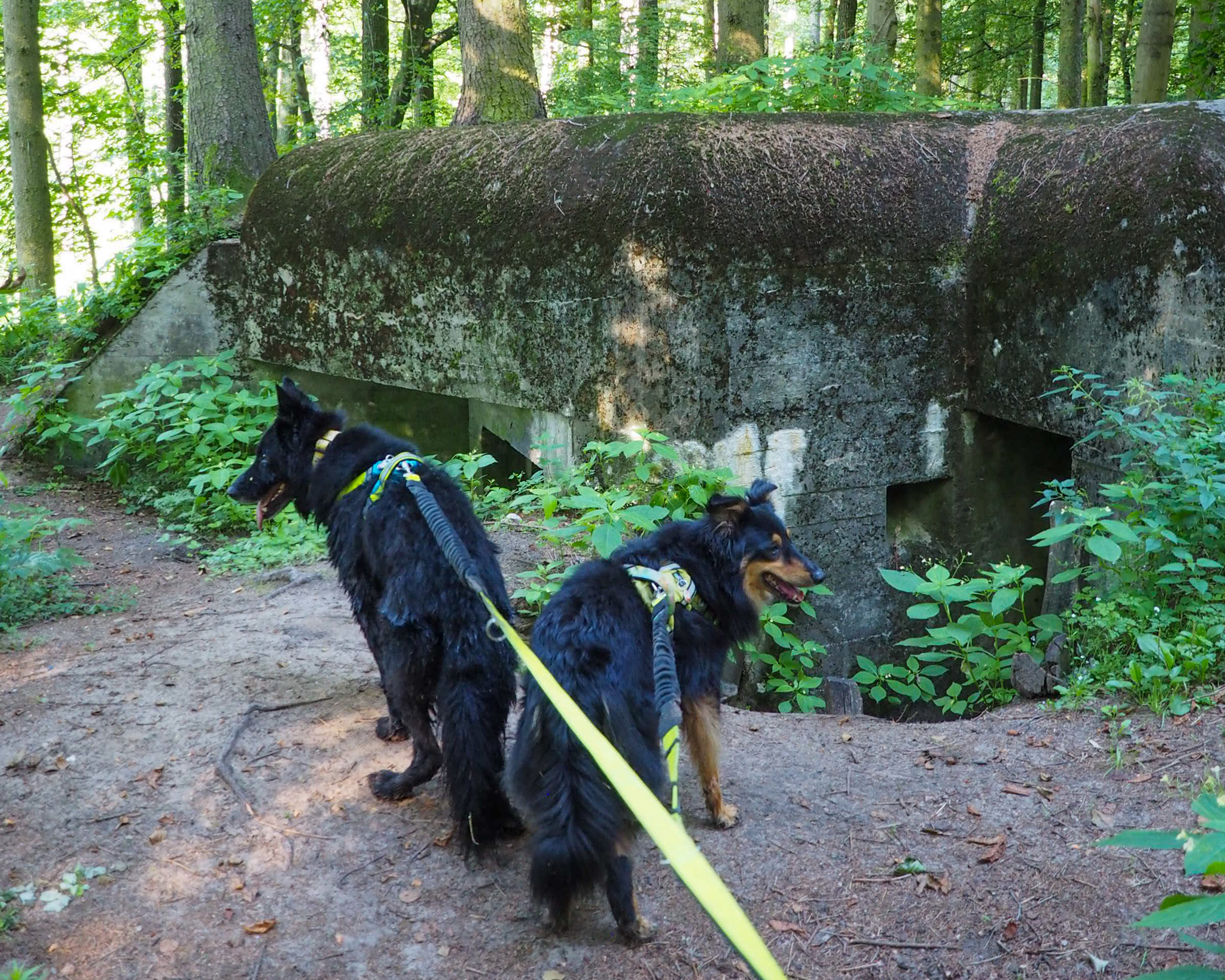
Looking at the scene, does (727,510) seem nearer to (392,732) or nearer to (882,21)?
(392,732)

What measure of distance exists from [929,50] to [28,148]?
1222 cm

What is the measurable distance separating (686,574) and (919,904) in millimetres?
1406

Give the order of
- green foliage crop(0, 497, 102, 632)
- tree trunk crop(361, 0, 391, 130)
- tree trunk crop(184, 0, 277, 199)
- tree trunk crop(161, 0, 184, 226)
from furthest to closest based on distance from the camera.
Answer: tree trunk crop(361, 0, 391, 130)
tree trunk crop(161, 0, 184, 226)
tree trunk crop(184, 0, 277, 199)
green foliage crop(0, 497, 102, 632)

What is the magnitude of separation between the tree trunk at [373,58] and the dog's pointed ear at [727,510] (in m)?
14.1

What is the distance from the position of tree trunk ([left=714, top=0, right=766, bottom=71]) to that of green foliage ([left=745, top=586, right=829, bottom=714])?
7.96 m

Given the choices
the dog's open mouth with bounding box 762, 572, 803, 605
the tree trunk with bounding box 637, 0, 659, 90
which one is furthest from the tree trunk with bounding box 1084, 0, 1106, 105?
the dog's open mouth with bounding box 762, 572, 803, 605

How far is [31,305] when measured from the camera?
38.5 feet

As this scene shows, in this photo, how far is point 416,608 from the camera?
388 centimetres

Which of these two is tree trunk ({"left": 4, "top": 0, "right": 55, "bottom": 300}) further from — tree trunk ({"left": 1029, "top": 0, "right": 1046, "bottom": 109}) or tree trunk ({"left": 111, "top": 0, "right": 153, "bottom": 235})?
tree trunk ({"left": 1029, "top": 0, "right": 1046, "bottom": 109})

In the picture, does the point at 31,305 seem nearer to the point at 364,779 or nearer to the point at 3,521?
the point at 3,521

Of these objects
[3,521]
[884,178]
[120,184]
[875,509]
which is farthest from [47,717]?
[120,184]

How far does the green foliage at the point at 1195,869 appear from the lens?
177 cm

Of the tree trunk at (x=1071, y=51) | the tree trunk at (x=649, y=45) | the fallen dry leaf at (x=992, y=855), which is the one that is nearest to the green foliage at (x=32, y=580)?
the fallen dry leaf at (x=992, y=855)

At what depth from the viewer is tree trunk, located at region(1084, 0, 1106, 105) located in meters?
15.7
